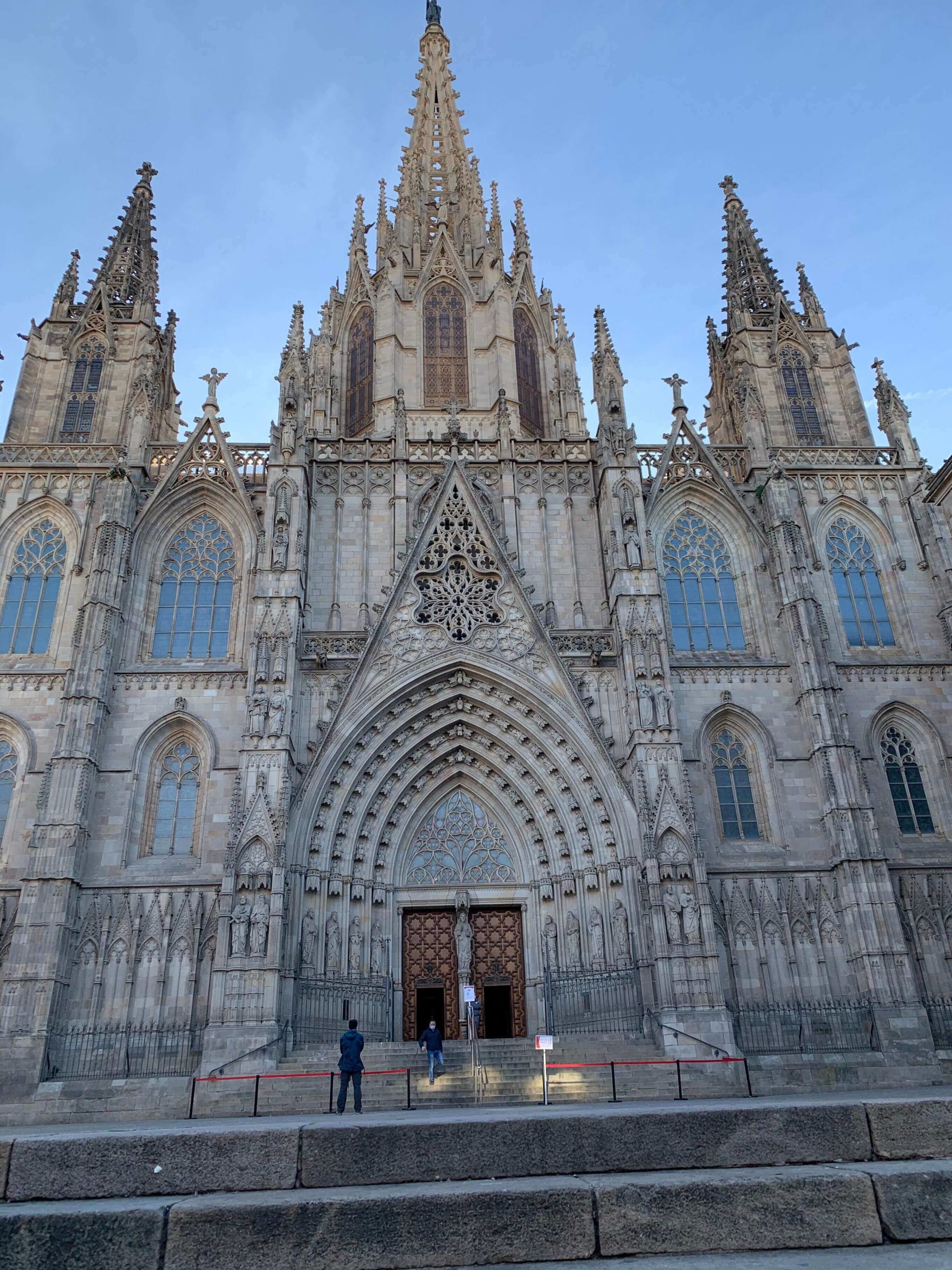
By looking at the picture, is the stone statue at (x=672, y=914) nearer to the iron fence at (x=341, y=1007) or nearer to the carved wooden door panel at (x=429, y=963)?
the carved wooden door panel at (x=429, y=963)

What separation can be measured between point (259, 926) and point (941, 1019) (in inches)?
605

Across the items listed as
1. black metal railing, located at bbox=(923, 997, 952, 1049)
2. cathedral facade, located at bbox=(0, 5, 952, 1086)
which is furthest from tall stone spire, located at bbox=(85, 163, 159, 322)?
black metal railing, located at bbox=(923, 997, 952, 1049)

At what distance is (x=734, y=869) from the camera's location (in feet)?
70.2

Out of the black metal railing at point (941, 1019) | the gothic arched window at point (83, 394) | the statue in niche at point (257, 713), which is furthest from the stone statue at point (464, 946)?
the gothic arched window at point (83, 394)

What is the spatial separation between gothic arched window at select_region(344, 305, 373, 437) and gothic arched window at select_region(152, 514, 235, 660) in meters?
6.66

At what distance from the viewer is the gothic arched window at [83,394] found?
1108 inches

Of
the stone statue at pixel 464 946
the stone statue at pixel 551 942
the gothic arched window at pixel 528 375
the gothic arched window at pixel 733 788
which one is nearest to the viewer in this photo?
the stone statue at pixel 551 942

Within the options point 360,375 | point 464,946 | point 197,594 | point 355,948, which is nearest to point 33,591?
point 197,594

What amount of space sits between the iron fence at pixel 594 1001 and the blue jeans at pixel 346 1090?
706 centimetres

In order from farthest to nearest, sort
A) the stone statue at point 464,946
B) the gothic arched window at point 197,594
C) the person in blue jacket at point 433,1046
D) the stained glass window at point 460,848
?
the gothic arched window at point 197,594 < the stained glass window at point 460,848 < the stone statue at point 464,946 < the person in blue jacket at point 433,1046

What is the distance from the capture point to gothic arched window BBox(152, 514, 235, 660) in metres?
24.4

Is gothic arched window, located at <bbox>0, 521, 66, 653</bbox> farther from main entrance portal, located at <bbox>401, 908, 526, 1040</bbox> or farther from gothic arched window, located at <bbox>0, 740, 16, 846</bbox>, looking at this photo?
main entrance portal, located at <bbox>401, 908, 526, 1040</bbox>

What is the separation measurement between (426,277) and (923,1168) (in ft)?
106

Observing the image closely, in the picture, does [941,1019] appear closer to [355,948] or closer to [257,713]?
[355,948]
